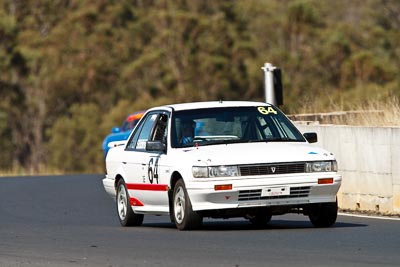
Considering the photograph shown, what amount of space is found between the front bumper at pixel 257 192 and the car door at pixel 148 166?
2.94ft

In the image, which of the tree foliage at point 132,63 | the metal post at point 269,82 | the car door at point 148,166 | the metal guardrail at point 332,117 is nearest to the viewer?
the car door at point 148,166

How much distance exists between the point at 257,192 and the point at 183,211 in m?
0.93

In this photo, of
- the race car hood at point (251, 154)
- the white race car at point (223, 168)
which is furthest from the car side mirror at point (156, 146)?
the race car hood at point (251, 154)

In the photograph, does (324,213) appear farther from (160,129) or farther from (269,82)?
(269,82)

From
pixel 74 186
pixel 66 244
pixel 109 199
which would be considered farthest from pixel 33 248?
pixel 74 186

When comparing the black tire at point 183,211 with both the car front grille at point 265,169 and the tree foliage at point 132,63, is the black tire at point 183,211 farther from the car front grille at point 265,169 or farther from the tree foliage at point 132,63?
the tree foliage at point 132,63

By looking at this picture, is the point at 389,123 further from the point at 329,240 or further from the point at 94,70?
the point at 94,70

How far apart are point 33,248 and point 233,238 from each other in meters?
1.99

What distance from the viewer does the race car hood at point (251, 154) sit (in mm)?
13742

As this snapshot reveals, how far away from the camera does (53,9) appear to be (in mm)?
67062

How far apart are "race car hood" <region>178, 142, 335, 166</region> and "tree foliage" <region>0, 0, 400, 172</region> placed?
45.8m

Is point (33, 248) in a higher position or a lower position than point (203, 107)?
lower

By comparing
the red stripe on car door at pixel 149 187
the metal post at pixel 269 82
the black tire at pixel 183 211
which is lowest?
the black tire at pixel 183 211

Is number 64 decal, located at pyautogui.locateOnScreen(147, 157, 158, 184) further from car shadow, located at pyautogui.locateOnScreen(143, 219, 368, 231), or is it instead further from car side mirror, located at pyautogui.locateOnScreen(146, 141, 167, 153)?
car shadow, located at pyautogui.locateOnScreen(143, 219, 368, 231)
